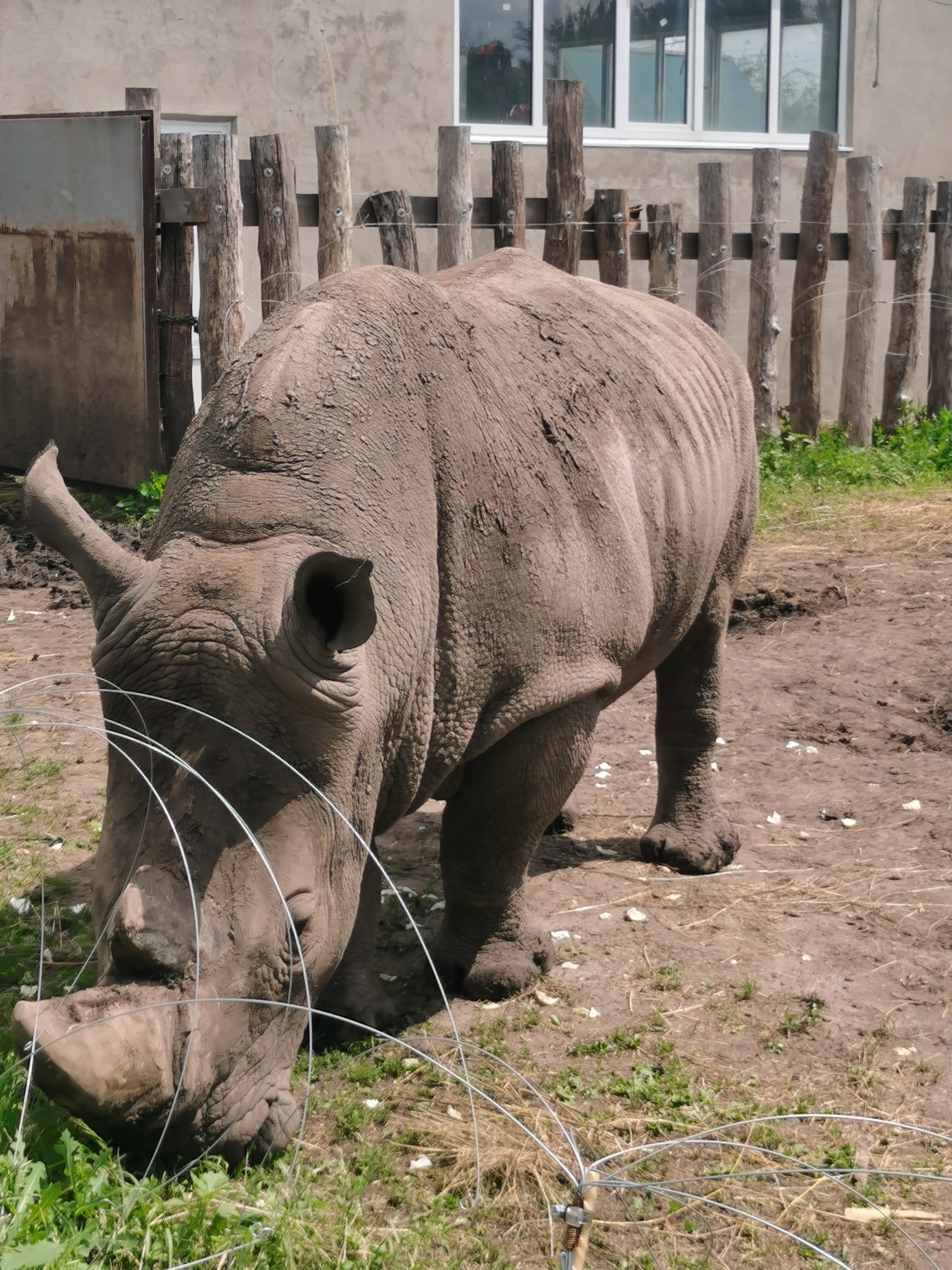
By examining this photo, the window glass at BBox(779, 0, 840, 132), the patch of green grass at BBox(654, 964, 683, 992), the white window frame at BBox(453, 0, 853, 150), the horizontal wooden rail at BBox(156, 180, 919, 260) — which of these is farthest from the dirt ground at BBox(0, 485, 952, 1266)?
the window glass at BBox(779, 0, 840, 132)

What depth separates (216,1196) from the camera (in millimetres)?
2934

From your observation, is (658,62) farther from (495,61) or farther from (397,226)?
(397,226)

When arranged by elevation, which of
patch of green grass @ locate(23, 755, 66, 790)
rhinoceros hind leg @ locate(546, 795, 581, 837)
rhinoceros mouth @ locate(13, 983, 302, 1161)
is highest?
rhinoceros mouth @ locate(13, 983, 302, 1161)

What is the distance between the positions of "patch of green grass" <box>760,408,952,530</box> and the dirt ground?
225 cm

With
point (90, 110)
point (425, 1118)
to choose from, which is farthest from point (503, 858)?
point (90, 110)

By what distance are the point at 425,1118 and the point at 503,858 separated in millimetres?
855

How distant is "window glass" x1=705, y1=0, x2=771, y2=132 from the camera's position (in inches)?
529

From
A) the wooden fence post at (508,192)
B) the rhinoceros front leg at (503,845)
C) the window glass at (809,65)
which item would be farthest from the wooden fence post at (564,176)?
the rhinoceros front leg at (503,845)

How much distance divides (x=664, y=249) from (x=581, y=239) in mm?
714

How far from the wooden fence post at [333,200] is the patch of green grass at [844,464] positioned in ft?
11.1

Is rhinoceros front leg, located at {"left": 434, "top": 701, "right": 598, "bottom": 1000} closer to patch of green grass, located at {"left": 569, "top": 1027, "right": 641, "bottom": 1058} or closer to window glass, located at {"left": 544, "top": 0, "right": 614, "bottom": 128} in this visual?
patch of green grass, located at {"left": 569, "top": 1027, "right": 641, "bottom": 1058}

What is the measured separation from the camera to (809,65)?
13805 millimetres

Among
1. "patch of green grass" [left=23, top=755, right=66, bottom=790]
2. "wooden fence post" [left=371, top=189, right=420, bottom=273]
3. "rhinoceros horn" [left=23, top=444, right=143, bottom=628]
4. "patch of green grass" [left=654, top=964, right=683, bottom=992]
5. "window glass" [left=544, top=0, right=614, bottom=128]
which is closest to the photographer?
"rhinoceros horn" [left=23, top=444, right=143, bottom=628]

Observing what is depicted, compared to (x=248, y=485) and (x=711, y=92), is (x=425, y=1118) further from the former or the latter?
(x=711, y=92)
